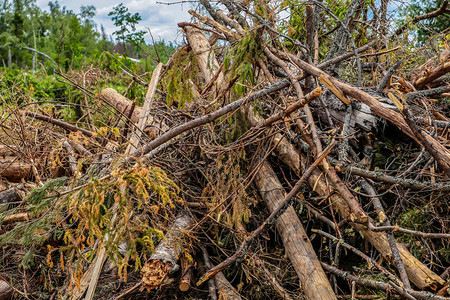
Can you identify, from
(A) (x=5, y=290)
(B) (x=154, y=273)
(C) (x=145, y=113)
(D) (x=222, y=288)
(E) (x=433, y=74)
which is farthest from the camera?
(E) (x=433, y=74)

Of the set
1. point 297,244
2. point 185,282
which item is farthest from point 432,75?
point 185,282

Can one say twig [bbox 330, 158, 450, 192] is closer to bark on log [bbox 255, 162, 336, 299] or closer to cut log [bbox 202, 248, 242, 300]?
bark on log [bbox 255, 162, 336, 299]

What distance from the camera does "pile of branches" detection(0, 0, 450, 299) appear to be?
2350 mm

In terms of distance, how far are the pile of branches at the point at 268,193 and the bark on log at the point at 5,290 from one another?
11 millimetres

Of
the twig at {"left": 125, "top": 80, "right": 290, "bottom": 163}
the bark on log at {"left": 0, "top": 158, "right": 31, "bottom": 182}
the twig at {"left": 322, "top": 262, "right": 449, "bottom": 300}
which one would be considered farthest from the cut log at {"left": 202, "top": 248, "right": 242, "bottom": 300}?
the bark on log at {"left": 0, "top": 158, "right": 31, "bottom": 182}

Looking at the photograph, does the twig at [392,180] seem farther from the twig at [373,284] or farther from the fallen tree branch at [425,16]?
the fallen tree branch at [425,16]

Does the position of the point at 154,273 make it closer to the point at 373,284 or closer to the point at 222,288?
the point at 222,288

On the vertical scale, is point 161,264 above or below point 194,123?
below

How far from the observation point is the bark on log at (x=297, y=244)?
8.09ft

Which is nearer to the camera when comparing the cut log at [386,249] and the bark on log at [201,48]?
the cut log at [386,249]

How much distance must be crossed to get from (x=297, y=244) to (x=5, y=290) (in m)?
2.40

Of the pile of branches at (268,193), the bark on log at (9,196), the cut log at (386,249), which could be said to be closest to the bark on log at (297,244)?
the pile of branches at (268,193)

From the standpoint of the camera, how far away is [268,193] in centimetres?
310

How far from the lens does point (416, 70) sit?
12.8 feet
